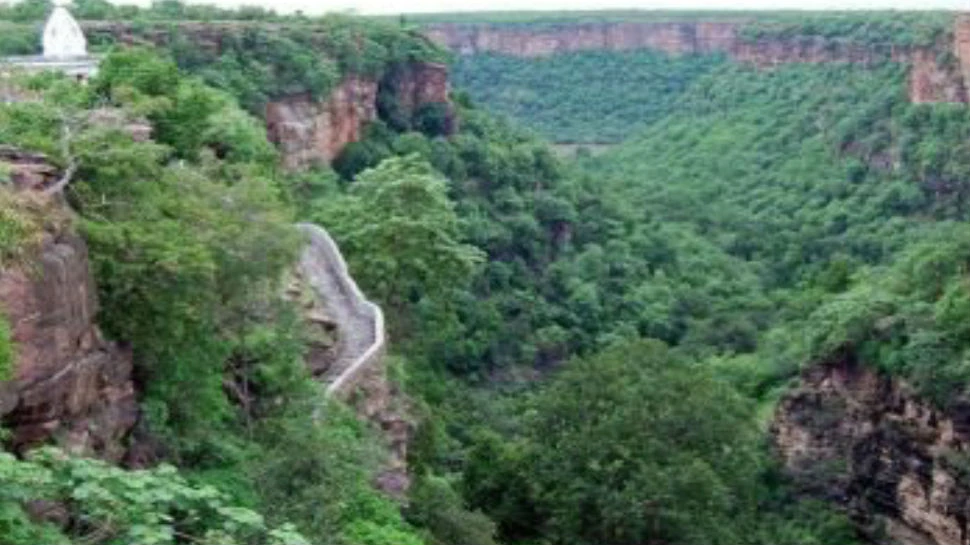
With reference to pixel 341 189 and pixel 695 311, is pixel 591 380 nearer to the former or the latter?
pixel 341 189

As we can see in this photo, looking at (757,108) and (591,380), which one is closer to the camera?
(591,380)

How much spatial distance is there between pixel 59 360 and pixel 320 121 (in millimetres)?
35238

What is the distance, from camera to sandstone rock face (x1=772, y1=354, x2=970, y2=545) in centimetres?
3400

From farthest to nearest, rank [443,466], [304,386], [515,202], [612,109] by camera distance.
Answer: [612,109], [515,202], [443,466], [304,386]

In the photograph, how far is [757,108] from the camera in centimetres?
9862

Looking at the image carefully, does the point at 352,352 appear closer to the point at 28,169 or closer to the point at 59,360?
the point at 28,169

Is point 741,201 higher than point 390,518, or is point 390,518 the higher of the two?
point 390,518

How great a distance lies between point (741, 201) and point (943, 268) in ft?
142

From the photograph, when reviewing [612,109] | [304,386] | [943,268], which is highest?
[304,386]

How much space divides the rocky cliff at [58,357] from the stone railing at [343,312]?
6.92 metres

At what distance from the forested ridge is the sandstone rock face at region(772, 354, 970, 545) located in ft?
2.10

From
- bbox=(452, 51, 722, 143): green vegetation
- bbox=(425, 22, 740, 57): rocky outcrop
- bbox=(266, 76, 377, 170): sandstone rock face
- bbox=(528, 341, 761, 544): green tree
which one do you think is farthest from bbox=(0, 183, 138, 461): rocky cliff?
bbox=(425, 22, 740, 57): rocky outcrop

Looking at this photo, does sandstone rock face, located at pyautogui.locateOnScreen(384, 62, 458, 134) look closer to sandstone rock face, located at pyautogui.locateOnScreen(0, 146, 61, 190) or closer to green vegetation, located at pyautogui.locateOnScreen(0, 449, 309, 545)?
sandstone rock face, located at pyautogui.locateOnScreen(0, 146, 61, 190)

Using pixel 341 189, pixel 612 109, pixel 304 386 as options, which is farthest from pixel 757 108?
pixel 304 386
